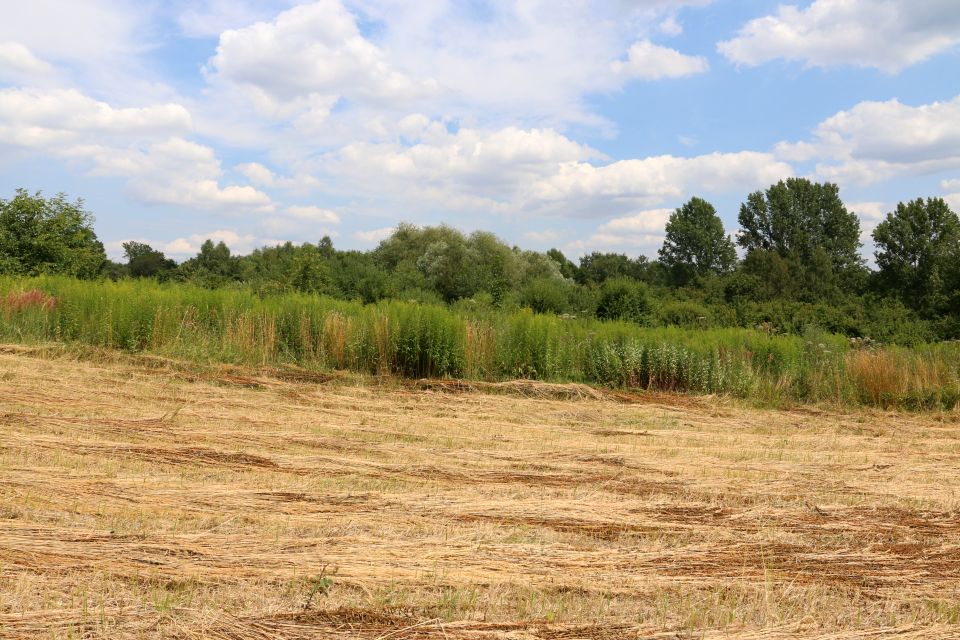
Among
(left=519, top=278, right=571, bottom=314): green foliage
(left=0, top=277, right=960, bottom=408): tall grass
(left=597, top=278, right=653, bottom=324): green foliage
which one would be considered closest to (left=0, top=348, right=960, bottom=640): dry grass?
(left=0, top=277, right=960, bottom=408): tall grass

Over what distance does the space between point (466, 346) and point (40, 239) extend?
61.6 feet

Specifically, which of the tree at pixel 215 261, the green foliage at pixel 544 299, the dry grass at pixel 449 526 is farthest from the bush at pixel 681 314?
the tree at pixel 215 261

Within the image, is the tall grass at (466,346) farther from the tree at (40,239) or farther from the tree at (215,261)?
the tree at (215,261)

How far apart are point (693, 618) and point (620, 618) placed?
1.10 ft

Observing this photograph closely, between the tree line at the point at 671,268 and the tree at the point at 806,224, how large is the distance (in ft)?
0.32

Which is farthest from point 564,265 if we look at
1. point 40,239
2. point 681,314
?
point 40,239

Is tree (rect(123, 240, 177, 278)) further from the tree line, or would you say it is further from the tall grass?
the tall grass

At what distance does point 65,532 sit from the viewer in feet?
13.6

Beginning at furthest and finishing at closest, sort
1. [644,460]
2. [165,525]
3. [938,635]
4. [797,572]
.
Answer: [644,460] → [165,525] → [797,572] → [938,635]

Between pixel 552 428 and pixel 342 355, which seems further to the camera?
pixel 342 355

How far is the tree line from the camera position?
24.4m

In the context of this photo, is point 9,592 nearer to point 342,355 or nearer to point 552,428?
point 552,428

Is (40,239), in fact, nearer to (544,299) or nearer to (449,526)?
(544,299)

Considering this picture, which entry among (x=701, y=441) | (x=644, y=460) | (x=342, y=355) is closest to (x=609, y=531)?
(x=644, y=460)
